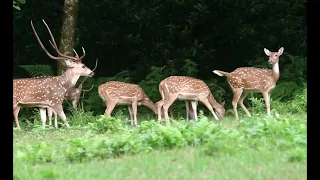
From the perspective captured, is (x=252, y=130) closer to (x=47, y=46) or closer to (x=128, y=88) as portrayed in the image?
(x=128, y=88)

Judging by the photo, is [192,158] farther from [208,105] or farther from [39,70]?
[39,70]

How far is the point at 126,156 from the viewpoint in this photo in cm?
558

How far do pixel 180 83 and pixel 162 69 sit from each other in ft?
6.69

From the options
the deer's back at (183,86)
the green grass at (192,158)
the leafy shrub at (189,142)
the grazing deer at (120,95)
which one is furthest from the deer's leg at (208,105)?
the leafy shrub at (189,142)

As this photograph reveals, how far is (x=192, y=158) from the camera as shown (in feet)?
17.3

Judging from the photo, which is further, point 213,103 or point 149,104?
point 149,104

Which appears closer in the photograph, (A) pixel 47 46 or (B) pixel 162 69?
(B) pixel 162 69

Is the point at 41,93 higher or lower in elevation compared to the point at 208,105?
higher

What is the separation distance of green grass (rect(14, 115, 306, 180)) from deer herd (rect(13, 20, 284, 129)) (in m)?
3.59

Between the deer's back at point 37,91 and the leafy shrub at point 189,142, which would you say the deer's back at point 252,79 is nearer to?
the deer's back at point 37,91

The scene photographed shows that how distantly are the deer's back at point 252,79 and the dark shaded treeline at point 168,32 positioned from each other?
2861mm

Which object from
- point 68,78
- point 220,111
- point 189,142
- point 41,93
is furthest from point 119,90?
point 189,142

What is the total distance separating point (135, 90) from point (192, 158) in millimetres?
5765
